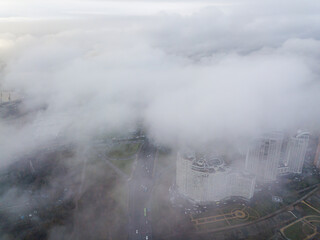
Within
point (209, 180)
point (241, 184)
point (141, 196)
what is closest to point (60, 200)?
point (141, 196)

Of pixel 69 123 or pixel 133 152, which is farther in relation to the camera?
pixel 69 123

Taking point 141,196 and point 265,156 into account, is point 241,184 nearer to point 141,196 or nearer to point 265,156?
point 265,156

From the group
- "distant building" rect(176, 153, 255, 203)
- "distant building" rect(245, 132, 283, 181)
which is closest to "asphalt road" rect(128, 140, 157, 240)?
"distant building" rect(176, 153, 255, 203)

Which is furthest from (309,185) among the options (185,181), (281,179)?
(185,181)

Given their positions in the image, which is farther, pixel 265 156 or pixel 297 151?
pixel 297 151

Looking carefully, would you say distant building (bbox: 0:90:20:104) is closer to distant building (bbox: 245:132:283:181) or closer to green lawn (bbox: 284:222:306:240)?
distant building (bbox: 245:132:283:181)

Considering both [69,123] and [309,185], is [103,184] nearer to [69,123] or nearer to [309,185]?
[69,123]
